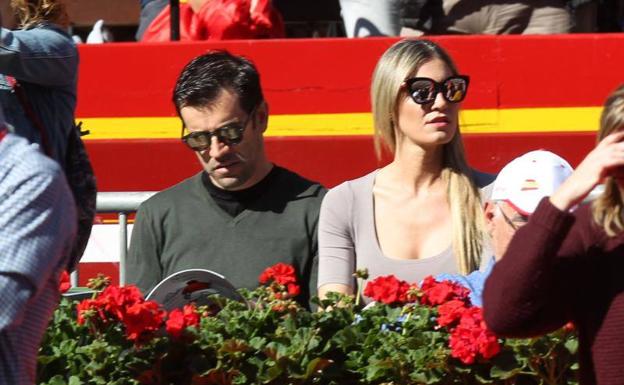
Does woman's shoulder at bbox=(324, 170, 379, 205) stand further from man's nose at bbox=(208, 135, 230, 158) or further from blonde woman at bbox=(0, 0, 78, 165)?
blonde woman at bbox=(0, 0, 78, 165)

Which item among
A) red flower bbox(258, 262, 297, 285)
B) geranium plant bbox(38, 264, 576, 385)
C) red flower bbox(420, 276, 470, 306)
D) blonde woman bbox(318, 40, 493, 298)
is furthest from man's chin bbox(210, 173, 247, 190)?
red flower bbox(420, 276, 470, 306)

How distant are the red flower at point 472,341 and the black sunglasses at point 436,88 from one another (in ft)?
3.81

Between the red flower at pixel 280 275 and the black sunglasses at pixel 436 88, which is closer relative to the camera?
the red flower at pixel 280 275

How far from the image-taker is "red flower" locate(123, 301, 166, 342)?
124 inches

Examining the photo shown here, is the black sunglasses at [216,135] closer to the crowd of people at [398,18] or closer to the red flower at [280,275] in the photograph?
the red flower at [280,275]

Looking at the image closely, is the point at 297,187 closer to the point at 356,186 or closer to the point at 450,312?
the point at 356,186

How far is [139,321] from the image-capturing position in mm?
3156

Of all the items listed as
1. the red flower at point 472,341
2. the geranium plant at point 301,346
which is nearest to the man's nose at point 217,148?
the geranium plant at point 301,346

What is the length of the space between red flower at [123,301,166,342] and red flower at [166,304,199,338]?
5 centimetres

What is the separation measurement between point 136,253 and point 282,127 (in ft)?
5.62

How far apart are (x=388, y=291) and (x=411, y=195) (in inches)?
34.3

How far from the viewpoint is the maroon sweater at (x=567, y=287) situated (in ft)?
7.93

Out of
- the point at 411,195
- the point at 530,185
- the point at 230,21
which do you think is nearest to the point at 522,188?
the point at 530,185

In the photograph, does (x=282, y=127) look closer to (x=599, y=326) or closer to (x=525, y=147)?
(x=525, y=147)
